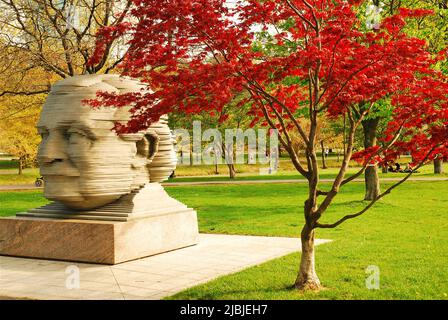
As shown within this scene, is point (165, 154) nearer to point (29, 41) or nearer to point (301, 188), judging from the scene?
point (29, 41)

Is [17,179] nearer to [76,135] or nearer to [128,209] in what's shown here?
[128,209]

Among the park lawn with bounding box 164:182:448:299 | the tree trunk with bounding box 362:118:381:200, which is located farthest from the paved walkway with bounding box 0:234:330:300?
the tree trunk with bounding box 362:118:381:200

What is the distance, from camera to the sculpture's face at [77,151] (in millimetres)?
10609

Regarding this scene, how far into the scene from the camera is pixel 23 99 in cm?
3128

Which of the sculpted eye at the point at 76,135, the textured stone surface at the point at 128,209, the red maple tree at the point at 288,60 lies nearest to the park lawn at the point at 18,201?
the textured stone surface at the point at 128,209

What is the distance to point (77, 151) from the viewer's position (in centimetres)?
1059

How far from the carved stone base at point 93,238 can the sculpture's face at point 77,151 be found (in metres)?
0.67

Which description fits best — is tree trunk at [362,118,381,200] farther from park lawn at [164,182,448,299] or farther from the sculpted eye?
the sculpted eye

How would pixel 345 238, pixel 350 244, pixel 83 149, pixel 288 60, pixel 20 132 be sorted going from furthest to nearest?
pixel 20 132, pixel 345 238, pixel 350 244, pixel 83 149, pixel 288 60

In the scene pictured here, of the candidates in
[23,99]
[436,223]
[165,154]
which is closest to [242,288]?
→ [165,154]

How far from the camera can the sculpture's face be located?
10.6 m

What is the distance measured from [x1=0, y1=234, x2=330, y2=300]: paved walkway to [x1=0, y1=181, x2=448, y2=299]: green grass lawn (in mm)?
615

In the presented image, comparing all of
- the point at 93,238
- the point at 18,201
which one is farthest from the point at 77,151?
the point at 18,201

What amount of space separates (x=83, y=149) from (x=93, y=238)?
5.79ft
